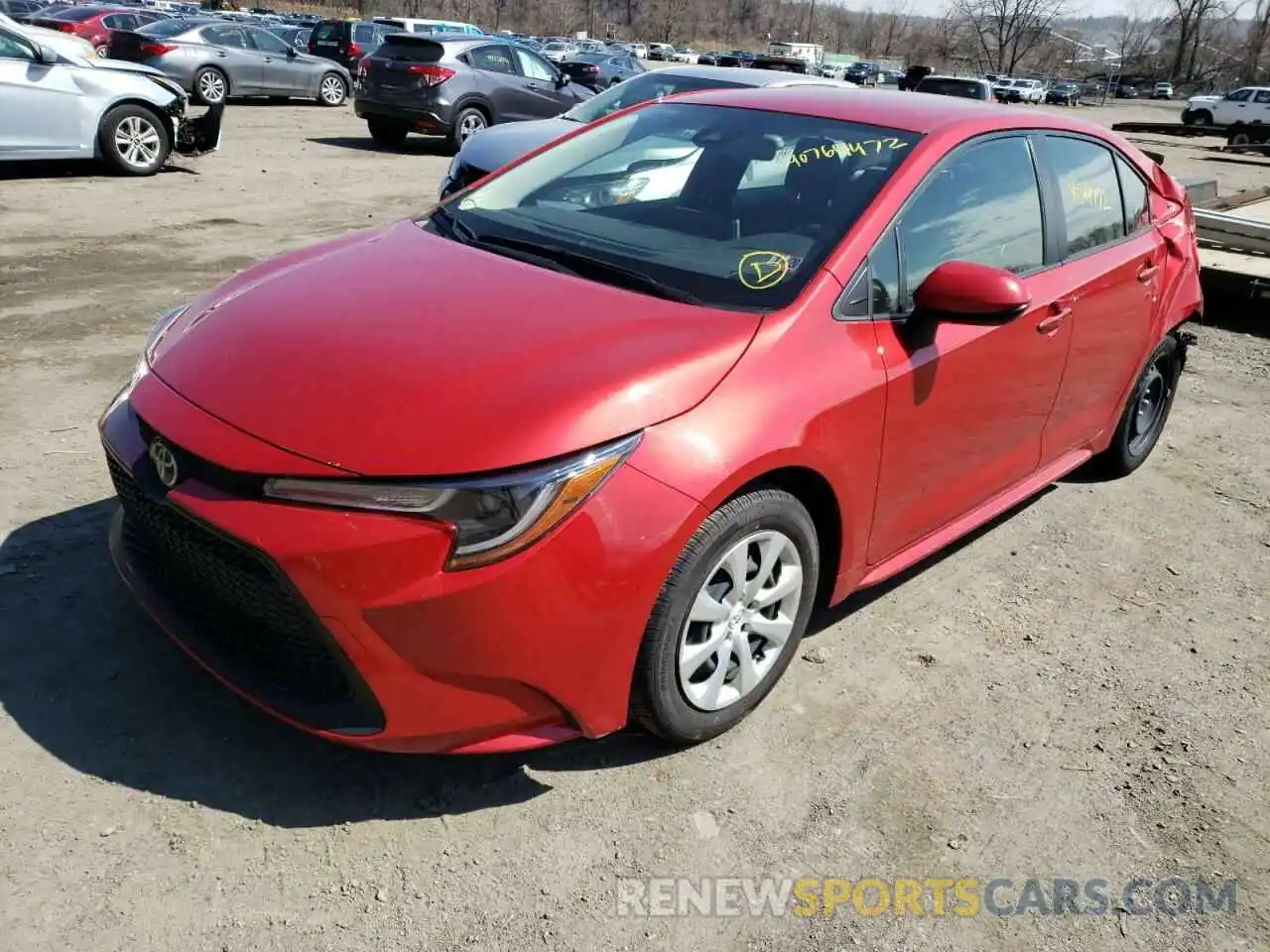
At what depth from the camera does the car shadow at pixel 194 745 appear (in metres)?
2.60

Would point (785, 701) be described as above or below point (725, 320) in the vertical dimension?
below

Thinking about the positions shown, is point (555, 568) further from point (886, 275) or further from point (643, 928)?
point (886, 275)

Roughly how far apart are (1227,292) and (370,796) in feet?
24.7

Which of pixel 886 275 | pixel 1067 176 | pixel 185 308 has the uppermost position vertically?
pixel 1067 176

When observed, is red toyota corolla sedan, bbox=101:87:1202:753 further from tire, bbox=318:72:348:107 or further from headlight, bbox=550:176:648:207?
tire, bbox=318:72:348:107

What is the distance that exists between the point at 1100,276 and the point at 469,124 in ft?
40.5

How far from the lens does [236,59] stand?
1859cm

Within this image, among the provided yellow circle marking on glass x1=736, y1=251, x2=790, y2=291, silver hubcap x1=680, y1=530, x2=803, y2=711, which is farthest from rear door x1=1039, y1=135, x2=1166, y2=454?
silver hubcap x1=680, y1=530, x2=803, y2=711

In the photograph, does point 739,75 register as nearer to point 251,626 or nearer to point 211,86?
point 251,626

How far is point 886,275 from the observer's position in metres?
3.03

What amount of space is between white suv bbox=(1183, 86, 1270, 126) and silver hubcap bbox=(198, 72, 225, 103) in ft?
107

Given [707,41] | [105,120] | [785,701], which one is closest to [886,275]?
[785,701]

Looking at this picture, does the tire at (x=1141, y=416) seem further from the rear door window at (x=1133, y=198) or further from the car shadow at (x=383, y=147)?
the car shadow at (x=383, y=147)

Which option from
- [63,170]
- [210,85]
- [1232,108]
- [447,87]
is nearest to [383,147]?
[447,87]
